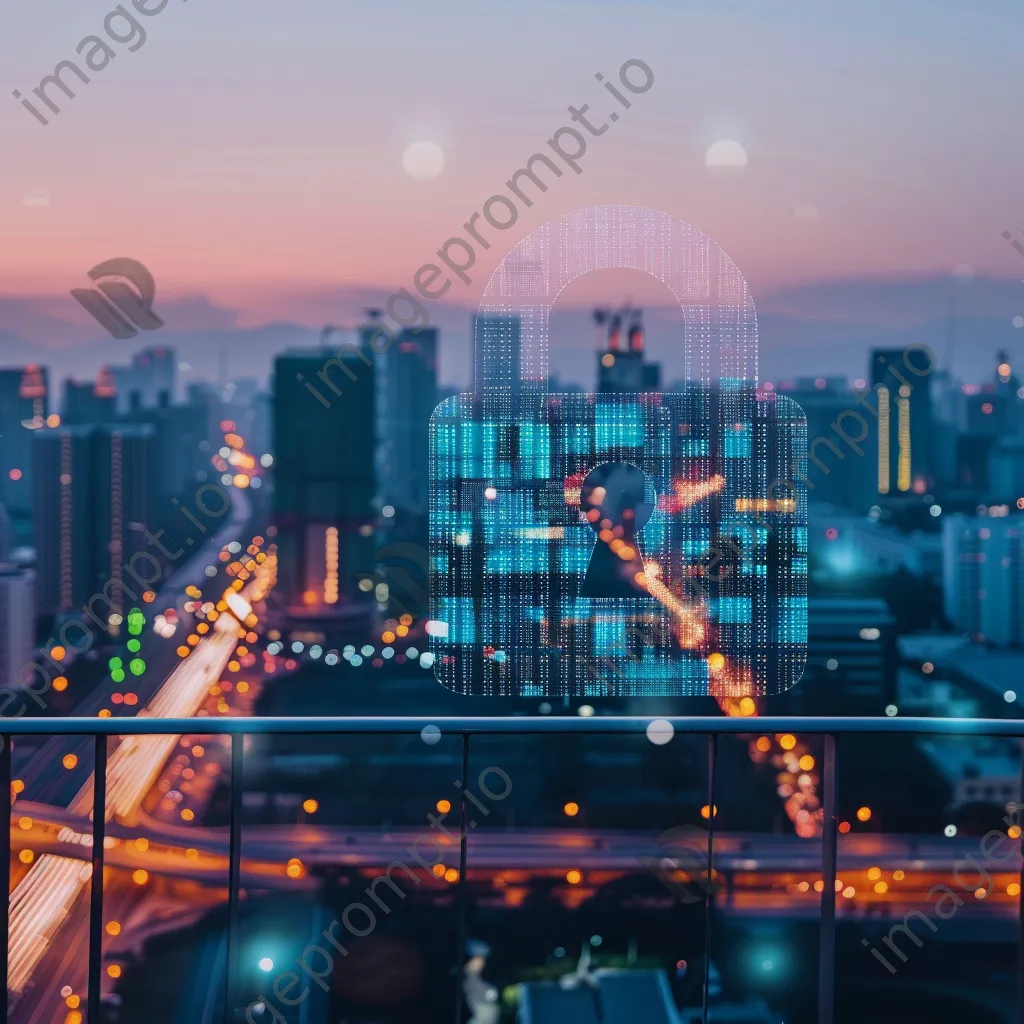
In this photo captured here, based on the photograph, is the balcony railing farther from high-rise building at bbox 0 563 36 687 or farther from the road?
high-rise building at bbox 0 563 36 687

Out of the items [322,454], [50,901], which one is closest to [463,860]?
[50,901]

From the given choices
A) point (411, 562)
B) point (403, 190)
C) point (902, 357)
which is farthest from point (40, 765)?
point (902, 357)

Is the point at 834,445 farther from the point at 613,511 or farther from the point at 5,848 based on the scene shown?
the point at 5,848

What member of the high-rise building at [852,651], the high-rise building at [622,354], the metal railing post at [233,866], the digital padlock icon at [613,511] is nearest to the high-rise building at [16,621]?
the digital padlock icon at [613,511]

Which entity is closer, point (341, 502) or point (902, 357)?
point (902, 357)

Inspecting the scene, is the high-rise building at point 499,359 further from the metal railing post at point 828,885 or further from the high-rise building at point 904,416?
the metal railing post at point 828,885

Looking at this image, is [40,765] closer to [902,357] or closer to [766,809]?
[766,809]

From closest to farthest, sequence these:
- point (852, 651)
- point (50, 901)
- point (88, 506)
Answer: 1. point (50, 901)
2. point (852, 651)
3. point (88, 506)

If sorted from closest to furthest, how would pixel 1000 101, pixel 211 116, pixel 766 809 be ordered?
pixel 766 809 < pixel 1000 101 < pixel 211 116
